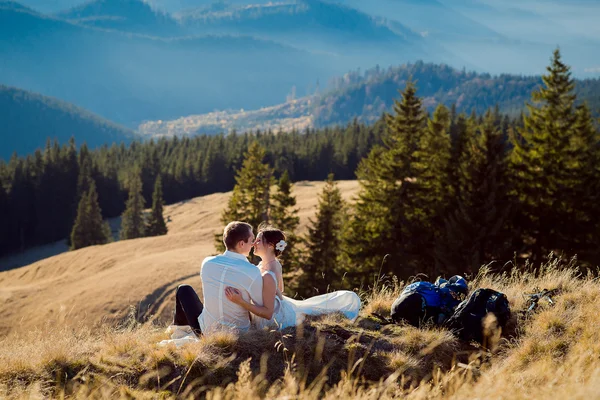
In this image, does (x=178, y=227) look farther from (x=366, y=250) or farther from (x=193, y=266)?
(x=366, y=250)

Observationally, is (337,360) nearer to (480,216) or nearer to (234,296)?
(234,296)

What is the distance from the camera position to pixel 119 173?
12156cm

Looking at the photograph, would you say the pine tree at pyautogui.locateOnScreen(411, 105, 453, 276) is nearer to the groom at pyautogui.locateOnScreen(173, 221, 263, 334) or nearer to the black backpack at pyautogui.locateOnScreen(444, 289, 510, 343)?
the black backpack at pyautogui.locateOnScreen(444, 289, 510, 343)

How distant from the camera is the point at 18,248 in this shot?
3907 inches

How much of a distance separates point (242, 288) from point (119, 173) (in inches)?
4852

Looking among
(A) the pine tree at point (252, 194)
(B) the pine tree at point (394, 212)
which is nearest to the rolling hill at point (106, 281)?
(A) the pine tree at point (252, 194)

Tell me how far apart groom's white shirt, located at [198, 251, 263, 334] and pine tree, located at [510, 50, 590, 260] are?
21376 millimetres

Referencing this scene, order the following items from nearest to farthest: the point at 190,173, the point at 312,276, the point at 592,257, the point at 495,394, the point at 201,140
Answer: the point at 495,394 < the point at 592,257 < the point at 312,276 < the point at 190,173 < the point at 201,140

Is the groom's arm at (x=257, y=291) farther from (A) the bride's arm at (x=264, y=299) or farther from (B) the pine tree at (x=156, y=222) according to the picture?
(B) the pine tree at (x=156, y=222)

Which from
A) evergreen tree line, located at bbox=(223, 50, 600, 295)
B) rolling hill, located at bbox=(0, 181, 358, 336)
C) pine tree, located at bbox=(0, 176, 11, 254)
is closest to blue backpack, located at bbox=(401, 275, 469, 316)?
rolling hill, located at bbox=(0, 181, 358, 336)

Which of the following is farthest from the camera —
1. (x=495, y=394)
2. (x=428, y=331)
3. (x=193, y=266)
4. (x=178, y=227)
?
(x=178, y=227)

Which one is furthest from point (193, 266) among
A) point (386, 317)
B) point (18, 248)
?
point (18, 248)

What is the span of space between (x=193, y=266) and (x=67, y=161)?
A: 8414 centimetres

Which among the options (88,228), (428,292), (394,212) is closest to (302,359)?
(428,292)
